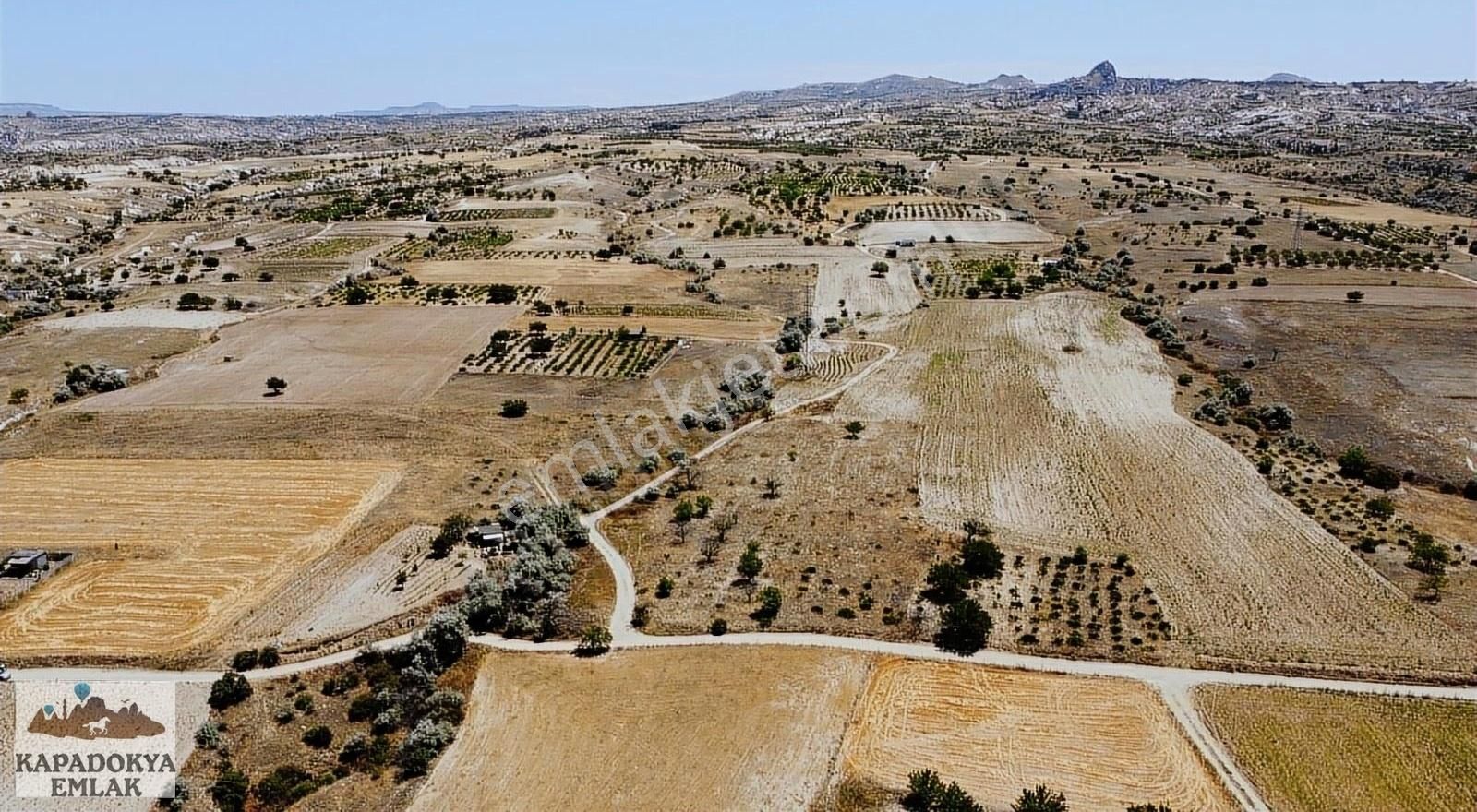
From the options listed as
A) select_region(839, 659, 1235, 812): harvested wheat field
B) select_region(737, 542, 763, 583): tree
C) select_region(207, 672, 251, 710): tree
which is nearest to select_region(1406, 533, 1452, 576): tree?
select_region(839, 659, 1235, 812): harvested wheat field

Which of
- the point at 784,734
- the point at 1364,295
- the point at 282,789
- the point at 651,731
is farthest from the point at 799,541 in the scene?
the point at 1364,295

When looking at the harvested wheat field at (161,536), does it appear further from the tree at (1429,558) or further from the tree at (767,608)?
the tree at (1429,558)

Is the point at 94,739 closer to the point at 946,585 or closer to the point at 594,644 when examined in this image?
the point at 594,644

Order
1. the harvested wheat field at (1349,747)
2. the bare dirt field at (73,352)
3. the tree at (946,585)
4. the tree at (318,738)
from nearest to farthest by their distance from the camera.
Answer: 1. the harvested wheat field at (1349,747)
2. the tree at (318,738)
3. the tree at (946,585)
4. the bare dirt field at (73,352)

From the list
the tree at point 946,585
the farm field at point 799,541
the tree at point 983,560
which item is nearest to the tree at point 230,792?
the farm field at point 799,541

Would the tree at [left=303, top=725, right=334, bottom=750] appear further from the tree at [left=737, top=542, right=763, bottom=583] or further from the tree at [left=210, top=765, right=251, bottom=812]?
the tree at [left=737, top=542, right=763, bottom=583]

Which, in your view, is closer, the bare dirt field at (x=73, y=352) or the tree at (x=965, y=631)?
the tree at (x=965, y=631)

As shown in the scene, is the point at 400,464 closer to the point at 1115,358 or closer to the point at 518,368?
the point at 518,368
